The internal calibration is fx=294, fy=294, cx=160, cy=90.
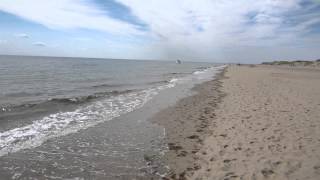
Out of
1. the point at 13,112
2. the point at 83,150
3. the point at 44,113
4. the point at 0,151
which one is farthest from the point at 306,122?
the point at 13,112

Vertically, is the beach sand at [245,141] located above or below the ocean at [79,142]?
above

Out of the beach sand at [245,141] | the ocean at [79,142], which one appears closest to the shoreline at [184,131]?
the beach sand at [245,141]

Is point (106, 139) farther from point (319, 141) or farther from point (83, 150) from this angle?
point (319, 141)

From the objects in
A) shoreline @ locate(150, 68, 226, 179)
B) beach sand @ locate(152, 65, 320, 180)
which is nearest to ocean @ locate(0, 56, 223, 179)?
shoreline @ locate(150, 68, 226, 179)

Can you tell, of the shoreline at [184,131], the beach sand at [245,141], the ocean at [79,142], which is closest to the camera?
the beach sand at [245,141]

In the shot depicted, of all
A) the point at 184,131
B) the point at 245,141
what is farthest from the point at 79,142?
the point at 245,141

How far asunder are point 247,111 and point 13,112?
11.7m

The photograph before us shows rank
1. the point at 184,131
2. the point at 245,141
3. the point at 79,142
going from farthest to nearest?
1. the point at 184,131
2. the point at 79,142
3. the point at 245,141

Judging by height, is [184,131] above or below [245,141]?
below

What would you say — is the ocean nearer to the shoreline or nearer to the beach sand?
the shoreline

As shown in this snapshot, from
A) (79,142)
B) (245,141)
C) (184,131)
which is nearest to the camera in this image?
(245,141)

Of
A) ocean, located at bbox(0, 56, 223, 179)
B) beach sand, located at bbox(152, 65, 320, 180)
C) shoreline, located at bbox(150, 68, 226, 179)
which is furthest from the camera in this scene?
shoreline, located at bbox(150, 68, 226, 179)

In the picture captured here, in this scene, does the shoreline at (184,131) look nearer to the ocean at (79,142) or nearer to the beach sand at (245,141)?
the beach sand at (245,141)

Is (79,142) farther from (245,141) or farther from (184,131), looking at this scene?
(245,141)
